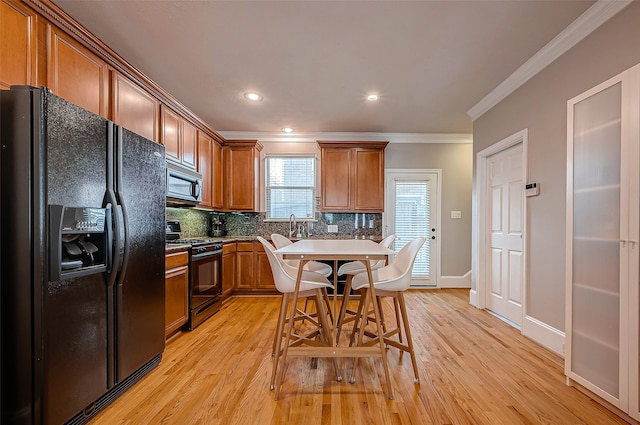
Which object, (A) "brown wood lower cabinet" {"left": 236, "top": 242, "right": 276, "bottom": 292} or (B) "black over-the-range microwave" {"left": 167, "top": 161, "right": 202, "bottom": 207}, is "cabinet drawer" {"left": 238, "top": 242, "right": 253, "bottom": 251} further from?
(B) "black over-the-range microwave" {"left": 167, "top": 161, "right": 202, "bottom": 207}

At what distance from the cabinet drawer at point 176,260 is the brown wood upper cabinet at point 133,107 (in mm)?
1129

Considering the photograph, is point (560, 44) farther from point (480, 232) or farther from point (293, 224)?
point (293, 224)

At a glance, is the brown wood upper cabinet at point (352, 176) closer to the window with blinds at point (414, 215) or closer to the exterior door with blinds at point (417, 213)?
the exterior door with blinds at point (417, 213)

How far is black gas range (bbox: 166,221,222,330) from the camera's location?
2850 millimetres

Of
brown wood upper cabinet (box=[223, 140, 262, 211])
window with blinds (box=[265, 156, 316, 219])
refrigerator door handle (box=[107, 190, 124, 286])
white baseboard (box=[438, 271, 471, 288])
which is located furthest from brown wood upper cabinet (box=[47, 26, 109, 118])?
white baseboard (box=[438, 271, 471, 288])

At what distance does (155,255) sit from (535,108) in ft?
11.7

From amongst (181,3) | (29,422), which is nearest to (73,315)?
(29,422)

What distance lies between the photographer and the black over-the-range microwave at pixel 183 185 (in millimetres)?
2867

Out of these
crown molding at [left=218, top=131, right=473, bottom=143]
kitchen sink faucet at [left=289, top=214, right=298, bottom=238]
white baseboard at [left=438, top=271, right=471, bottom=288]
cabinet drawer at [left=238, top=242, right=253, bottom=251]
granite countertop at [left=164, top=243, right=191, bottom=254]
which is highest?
crown molding at [left=218, top=131, right=473, bottom=143]

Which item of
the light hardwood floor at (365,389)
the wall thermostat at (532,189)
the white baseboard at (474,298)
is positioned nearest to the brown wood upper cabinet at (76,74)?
the light hardwood floor at (365,389)

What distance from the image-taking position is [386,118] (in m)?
4.04

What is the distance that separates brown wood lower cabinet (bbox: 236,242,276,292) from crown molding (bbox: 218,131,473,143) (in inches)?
74.4

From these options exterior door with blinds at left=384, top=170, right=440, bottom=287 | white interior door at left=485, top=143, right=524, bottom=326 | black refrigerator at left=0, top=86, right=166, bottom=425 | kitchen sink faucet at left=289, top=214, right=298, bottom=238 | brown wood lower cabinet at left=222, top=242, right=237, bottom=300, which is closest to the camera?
black refrigerator at left=0, top=86, right=166, bottom=425

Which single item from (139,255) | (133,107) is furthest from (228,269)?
(133,107)
